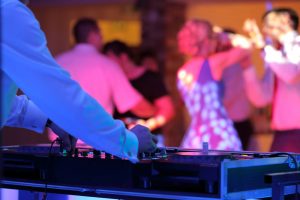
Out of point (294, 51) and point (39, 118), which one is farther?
point (294, 51)

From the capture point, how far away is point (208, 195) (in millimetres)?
2227

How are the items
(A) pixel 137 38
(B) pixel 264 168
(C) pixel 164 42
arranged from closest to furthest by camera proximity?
(B) pixel 264 168
(C) pixel 164 42
(A) pixel 137 38

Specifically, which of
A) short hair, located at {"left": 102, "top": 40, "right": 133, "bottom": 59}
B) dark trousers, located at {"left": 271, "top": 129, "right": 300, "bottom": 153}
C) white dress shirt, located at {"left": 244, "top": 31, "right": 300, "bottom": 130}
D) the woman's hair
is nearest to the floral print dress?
the woman's hair

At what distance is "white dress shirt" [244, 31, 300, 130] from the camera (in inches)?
Answer: 190

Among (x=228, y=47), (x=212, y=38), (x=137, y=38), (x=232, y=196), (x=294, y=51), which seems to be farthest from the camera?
(x=137, y=38)

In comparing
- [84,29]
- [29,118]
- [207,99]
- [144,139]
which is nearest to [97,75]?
[84,29]

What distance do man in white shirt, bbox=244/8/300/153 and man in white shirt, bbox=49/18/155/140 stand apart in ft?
2.93

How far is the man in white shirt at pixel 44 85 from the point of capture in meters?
2.10

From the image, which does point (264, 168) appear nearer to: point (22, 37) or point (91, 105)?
point (91, 105)

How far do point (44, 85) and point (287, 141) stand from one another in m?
2.91

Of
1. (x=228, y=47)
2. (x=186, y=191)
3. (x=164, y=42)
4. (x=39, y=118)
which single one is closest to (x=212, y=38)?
(x=228, y=47)

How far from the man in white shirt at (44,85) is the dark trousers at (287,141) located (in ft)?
8.62

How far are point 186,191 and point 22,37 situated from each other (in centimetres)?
67

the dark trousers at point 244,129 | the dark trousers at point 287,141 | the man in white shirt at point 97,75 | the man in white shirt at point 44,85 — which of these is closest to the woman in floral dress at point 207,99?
the man in white shirt at point 97,75
